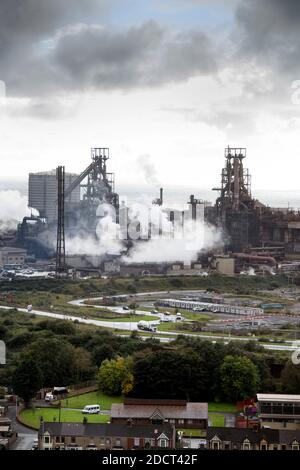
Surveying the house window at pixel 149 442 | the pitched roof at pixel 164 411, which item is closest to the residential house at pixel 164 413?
the pitched roof at pixel 164 411

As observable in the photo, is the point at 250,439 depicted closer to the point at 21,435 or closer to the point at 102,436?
the point at 102,436

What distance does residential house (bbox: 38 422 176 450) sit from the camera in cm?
371

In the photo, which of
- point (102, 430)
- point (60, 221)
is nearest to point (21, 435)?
point (102, 430)

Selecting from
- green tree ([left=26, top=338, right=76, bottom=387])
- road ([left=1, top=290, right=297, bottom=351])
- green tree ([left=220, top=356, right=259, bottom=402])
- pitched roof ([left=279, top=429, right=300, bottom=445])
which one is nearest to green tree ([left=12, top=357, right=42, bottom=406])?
green tree ([left=26, top=338, right=76, bottom=387])

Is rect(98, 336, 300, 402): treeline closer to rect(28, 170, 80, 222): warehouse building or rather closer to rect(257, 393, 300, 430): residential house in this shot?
rect(257, 393, 300, 430): residential house

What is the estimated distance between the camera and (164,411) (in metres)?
4.37

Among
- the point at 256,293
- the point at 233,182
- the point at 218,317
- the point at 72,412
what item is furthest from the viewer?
the point at 233,182

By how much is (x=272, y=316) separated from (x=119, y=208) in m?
5.11

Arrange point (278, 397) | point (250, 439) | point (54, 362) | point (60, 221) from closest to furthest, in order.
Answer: point (250, 439), point (278, 397), point (54, 362), point (60, 221)

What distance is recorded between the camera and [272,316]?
8.14 metres

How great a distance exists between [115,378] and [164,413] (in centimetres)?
58

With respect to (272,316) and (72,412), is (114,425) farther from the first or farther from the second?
(272,316)

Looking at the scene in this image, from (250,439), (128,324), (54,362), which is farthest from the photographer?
(128,324)
